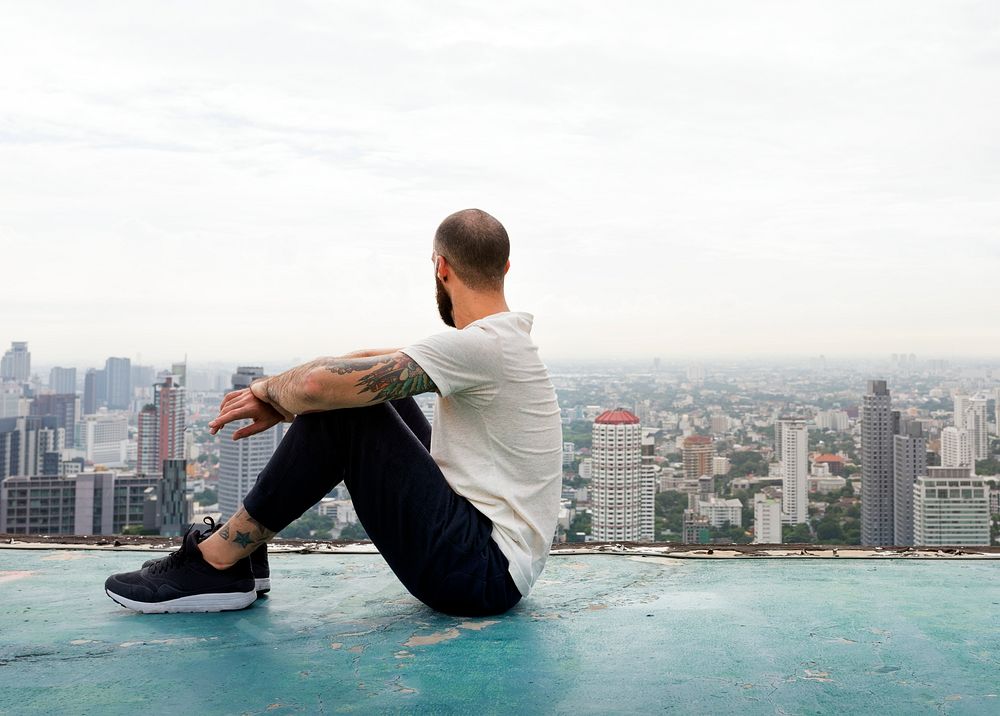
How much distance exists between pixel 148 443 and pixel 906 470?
2270 centimetres

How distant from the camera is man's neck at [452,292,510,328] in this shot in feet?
5.49

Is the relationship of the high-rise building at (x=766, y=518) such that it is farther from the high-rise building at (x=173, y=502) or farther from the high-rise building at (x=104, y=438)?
the high-rise building at (x=104, y=438)

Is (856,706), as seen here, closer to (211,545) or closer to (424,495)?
(424,495)

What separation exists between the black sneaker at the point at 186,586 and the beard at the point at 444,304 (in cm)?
76

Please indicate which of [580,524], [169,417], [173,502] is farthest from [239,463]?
[580,524]

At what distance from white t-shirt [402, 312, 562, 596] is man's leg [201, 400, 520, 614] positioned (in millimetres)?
48

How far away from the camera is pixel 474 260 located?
1.66m

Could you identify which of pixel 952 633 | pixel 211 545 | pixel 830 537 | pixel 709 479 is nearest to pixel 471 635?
pixel 211 545

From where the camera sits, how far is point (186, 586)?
1.73m

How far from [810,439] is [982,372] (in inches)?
217

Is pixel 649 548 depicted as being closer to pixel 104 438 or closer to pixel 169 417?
pixel 169 417

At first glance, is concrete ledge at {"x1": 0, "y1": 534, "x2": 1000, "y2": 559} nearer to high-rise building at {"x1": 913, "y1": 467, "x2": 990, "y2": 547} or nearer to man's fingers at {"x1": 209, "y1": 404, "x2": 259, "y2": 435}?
man's fingers at {"x1": 209, "y1": 404, "x2": 259, "y2": 435}

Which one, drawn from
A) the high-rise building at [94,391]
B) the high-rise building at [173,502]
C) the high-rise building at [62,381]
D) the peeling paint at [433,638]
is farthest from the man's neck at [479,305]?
the high-rise building at [62,381]

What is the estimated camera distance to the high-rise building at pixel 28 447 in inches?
998
